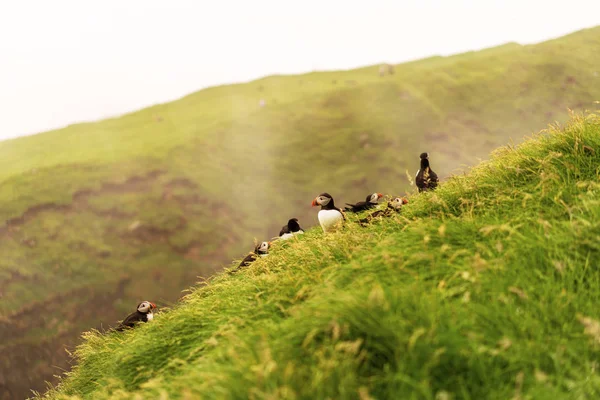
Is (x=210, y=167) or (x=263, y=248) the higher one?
(x=210, y=167)

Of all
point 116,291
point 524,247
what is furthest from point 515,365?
point 116,291

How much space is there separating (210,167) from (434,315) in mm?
39259

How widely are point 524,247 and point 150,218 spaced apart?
35.3 meters

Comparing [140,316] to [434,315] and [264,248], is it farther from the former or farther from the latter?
[434,315]

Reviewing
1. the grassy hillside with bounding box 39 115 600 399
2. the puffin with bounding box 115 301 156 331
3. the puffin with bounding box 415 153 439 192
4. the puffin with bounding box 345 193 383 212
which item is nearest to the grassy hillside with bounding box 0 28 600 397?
the puffin with bounding box 115 301 156 331

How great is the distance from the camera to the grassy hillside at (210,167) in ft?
97.5

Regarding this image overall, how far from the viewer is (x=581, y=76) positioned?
5691 cm

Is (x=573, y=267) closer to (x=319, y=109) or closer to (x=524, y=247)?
(x=524, y=247)

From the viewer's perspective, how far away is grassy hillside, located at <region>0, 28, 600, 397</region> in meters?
29.7

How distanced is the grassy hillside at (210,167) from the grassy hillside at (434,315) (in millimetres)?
13657

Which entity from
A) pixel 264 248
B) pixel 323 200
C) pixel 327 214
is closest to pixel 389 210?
pixel 327 214

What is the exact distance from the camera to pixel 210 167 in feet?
134

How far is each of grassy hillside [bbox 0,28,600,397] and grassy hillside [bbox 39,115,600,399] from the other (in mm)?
13657

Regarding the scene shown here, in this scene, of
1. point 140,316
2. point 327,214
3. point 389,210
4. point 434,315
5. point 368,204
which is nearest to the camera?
point 434,315
